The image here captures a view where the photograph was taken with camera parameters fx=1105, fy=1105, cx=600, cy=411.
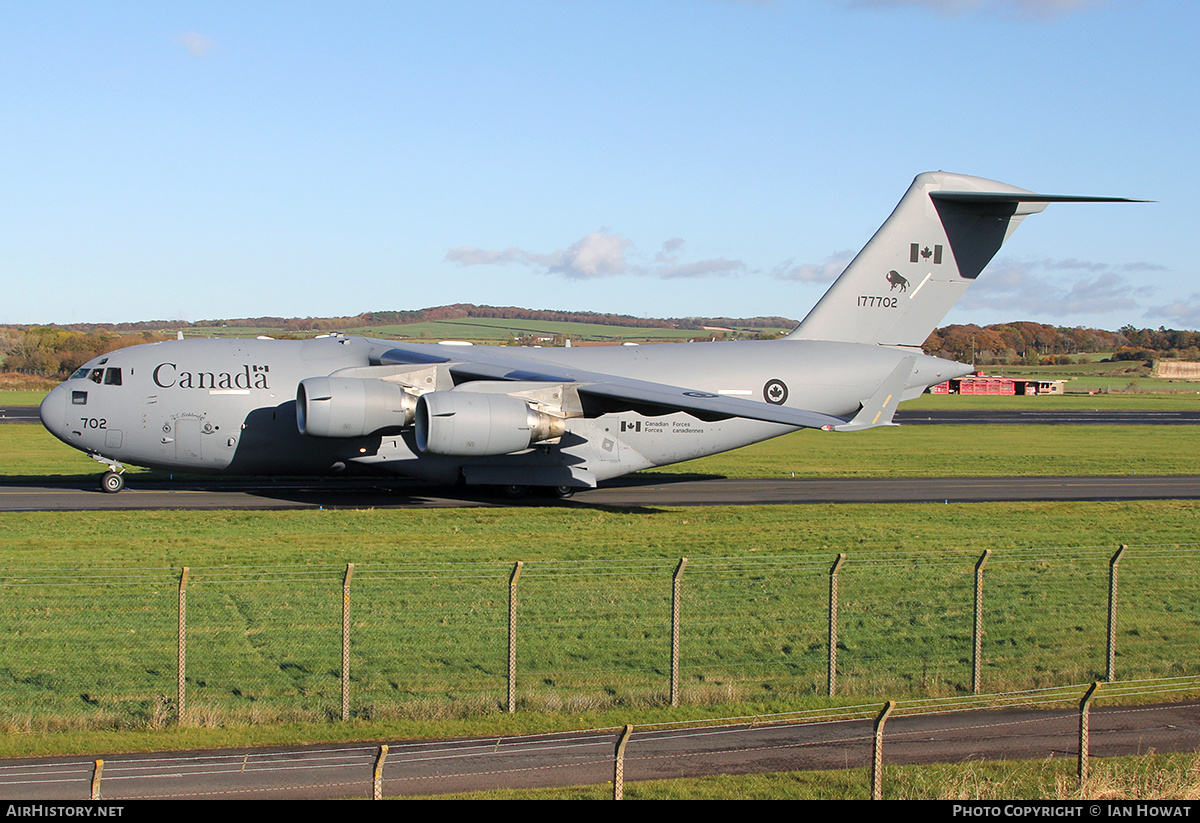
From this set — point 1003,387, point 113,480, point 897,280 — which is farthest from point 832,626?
point 1003,387

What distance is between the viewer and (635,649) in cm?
1221

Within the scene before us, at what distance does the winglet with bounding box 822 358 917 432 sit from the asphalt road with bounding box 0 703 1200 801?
8.54m

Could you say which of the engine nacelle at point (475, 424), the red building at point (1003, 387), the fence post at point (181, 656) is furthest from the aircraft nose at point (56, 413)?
the red building at point (1003, 387)

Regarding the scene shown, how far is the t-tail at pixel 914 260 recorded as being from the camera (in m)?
27.3

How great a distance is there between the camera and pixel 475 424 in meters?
20.8

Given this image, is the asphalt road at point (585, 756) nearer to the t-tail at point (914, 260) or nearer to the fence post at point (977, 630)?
the fence post at point (977, 630)

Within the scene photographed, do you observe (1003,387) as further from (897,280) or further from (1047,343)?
(1047,343)

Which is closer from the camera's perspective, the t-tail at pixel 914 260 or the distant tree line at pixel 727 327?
the t-tail at pixel 914 260

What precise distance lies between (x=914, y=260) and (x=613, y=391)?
10.8 meters

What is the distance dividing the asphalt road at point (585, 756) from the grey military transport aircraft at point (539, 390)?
28.1 feet

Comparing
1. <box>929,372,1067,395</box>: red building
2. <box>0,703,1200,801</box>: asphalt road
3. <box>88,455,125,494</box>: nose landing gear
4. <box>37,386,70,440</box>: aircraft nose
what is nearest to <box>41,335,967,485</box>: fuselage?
<box>37,386,70,440</box>: aircraft nose
